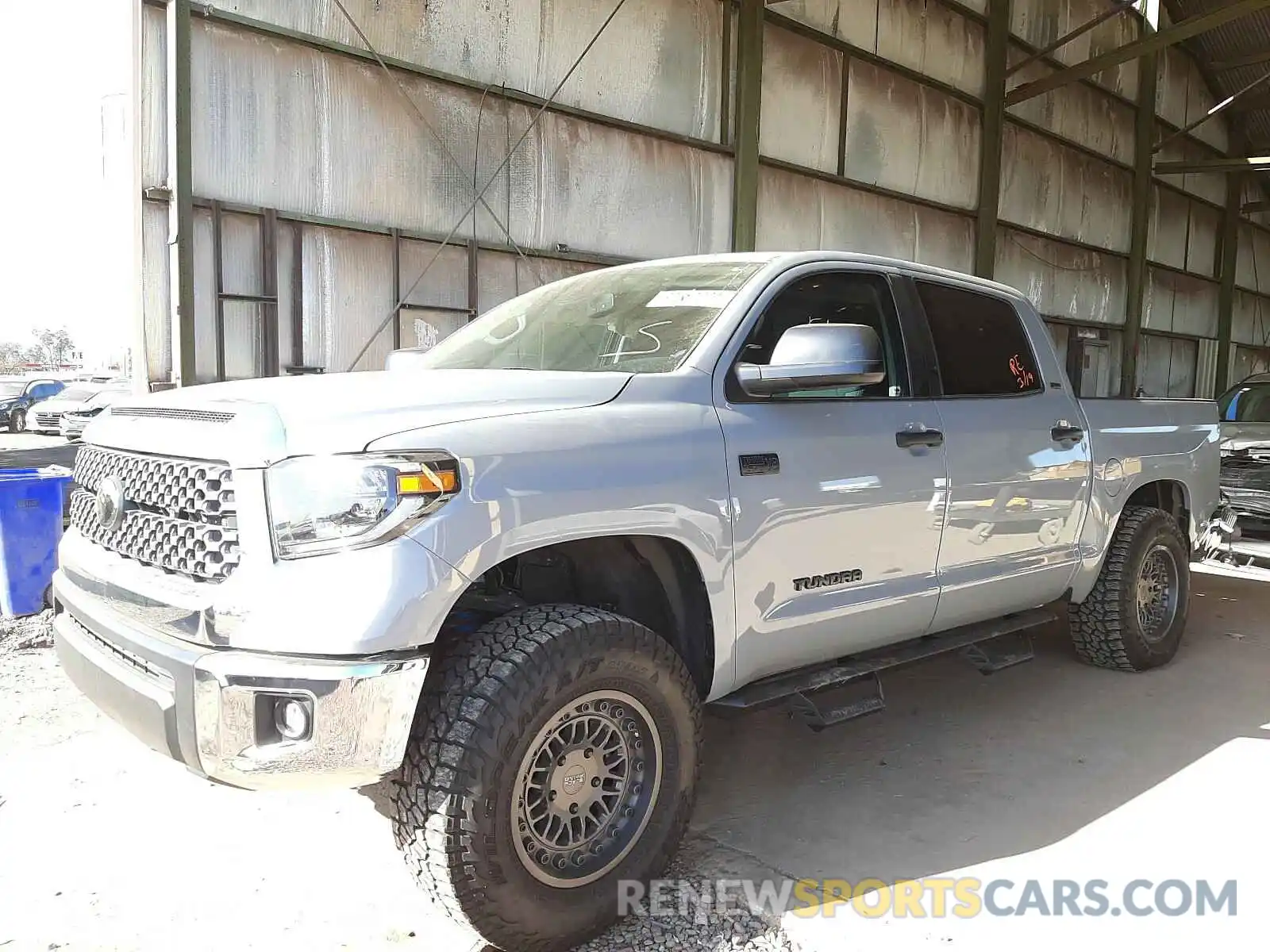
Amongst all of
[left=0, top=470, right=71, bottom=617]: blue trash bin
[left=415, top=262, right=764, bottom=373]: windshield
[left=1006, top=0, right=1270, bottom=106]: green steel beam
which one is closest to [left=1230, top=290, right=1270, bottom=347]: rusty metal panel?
[left=1006, top=0, right=1270, bottom=106]: green steel beam

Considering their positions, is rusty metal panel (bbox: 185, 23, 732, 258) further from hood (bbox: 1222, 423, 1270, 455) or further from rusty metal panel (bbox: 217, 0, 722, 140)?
hood (bbox: 1222, 423, 1270, 455)

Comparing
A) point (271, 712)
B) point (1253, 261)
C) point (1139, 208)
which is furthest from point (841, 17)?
point (1253, 261)

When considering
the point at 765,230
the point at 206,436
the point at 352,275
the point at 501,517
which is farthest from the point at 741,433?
the point at 765,230

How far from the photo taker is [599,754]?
252cm

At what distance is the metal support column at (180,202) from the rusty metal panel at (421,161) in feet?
0.64

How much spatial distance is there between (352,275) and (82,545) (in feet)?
18.8

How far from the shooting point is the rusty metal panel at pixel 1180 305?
63.3 ft

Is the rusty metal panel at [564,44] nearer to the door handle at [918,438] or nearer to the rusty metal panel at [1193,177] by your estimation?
the door handle at [918,438]

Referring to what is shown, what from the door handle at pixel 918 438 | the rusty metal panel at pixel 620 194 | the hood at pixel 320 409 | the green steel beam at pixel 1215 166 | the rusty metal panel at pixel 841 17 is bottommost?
the door handle at pixel 918 438

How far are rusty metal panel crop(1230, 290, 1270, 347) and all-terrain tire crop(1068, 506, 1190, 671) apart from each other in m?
20.3

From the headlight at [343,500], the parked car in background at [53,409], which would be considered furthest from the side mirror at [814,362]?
the parked car in background at [53,409]

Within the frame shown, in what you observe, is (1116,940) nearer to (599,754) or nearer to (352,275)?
(599,754)

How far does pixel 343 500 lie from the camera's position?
2156 millimetres

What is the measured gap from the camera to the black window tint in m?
3.38
